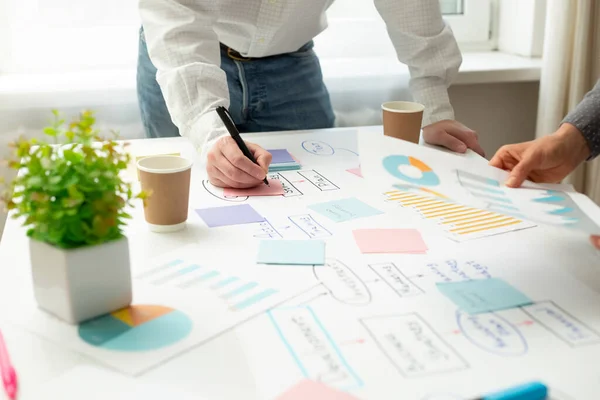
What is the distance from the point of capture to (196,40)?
4.11ft

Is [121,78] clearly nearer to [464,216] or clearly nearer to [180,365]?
[464,216]

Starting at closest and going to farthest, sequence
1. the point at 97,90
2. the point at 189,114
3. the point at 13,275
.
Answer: the point at 13,275 < the point at 189,114 < the point at 97,90

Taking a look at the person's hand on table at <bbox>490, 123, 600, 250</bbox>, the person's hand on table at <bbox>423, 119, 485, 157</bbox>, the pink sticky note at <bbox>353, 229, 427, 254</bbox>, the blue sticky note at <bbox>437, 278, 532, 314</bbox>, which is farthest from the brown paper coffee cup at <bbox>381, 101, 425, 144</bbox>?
the blue sticky note at <bbox>437, 278, 532, 314</bbox>

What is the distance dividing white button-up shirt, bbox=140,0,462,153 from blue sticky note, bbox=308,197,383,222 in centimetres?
25

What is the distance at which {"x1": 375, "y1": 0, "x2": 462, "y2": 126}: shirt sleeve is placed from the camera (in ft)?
4.82

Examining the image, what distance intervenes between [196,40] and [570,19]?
1.15m

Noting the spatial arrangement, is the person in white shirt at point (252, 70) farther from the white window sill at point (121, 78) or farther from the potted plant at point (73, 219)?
the potted plant at point (73, 219)

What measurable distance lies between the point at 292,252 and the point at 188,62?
0.54 meters

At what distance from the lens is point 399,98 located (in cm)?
199

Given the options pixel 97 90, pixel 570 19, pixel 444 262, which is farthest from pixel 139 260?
pixel 570 19

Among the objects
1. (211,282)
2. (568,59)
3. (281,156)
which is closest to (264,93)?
(281,156)

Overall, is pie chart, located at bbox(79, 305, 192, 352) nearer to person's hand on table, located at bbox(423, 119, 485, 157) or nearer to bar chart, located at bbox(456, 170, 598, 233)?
bar chart, located at bbox(456, 170, 598, 233)

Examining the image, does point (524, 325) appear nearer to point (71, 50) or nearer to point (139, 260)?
point (139, 260)

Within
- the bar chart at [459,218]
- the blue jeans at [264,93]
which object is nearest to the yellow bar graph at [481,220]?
the bar chart at [459,218]
